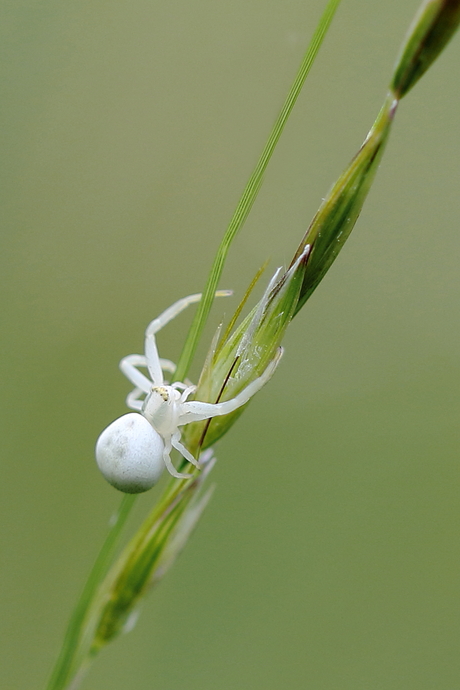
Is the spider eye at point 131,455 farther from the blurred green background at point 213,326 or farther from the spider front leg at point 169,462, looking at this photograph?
the blurred green background at point 213,326

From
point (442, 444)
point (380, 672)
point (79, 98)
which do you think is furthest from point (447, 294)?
point (79, 98)

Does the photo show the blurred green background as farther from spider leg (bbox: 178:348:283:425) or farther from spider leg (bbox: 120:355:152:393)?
spider leg (bbox: 178:348:283:425)

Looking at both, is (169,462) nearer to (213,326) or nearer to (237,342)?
(237,342)

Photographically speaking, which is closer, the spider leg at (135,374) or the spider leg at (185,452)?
A: the spider leg at (185,452)

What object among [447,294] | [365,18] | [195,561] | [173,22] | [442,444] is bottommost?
[442,444]

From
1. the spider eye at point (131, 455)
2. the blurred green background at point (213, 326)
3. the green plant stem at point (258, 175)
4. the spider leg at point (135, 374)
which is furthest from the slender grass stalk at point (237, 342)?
the blurred green background at point (213, 326)

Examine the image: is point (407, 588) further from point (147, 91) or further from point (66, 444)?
point (147, 91)
